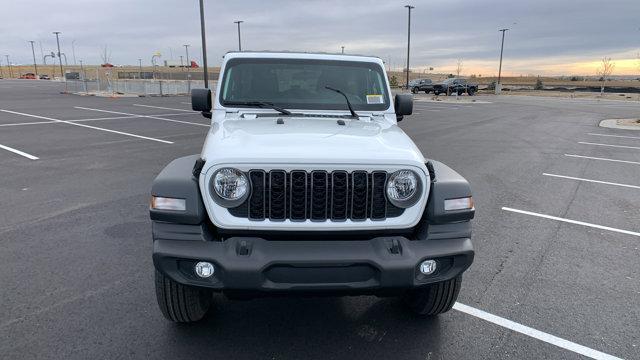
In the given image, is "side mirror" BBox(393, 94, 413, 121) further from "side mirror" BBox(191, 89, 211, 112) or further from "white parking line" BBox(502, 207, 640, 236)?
"white parking line" BBox(502, 207, 640, 236)

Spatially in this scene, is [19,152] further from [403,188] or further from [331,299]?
[403,188]

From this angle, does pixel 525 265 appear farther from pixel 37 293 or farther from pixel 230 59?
pixel 37 293

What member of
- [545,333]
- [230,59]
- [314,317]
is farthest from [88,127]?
[545,333]

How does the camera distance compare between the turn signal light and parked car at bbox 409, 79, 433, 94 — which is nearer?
the turn signal light

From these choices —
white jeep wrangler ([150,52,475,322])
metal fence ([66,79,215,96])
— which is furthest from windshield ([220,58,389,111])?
metal fence ([66,79,215,96])

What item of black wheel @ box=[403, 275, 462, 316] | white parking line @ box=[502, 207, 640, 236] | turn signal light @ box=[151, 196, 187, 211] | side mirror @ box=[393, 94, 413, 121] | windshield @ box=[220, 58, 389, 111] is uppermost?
windshield @ box=[220, 58, 389, 111]

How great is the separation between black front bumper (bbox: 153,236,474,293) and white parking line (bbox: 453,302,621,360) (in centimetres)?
109

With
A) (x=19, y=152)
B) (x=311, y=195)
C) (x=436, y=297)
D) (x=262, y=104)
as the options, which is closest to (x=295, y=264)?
(x=311, y=195)

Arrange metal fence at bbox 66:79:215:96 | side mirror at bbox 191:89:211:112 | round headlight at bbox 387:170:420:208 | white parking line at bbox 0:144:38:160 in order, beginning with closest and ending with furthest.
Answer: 1. round headlight at bbox 387:170:420:208
2. side mirror at bbox 191:89:211:112
3. white parking line at bbox 0:144:38:160
4. metal fence at bbox 66:79:215:96

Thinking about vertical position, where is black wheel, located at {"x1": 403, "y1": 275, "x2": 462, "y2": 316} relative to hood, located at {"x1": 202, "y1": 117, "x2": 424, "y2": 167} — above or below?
below

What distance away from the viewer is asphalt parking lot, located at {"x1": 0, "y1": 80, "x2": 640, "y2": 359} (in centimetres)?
309

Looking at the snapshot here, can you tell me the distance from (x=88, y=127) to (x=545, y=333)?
14.8 metres

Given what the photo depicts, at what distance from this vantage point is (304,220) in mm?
2789

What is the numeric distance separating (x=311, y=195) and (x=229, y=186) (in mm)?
493
